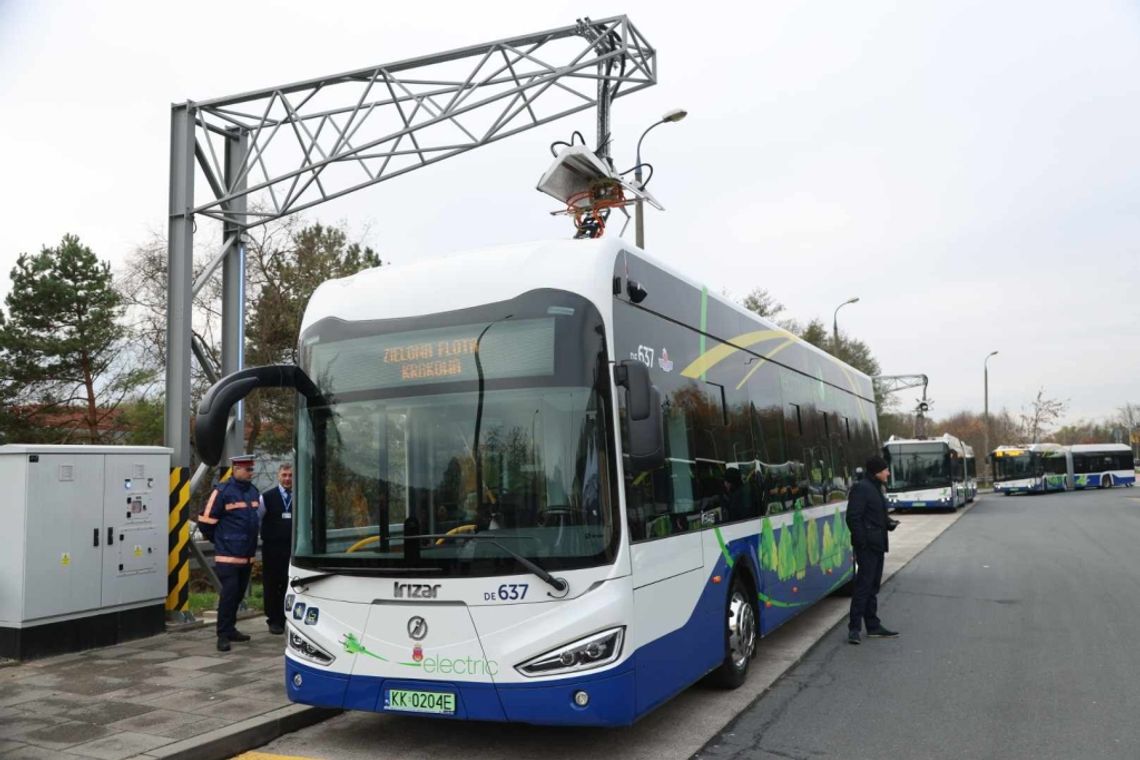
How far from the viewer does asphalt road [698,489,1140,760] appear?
5730mm

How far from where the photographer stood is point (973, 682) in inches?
290

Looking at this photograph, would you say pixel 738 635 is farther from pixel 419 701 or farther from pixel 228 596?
pixel 228 596

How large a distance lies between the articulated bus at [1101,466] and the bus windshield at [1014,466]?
226 inches

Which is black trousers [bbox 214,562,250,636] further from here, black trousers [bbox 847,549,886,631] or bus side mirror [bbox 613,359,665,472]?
black trousers [bbox 847,549,886,631]

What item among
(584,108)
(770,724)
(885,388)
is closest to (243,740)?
(770,724)

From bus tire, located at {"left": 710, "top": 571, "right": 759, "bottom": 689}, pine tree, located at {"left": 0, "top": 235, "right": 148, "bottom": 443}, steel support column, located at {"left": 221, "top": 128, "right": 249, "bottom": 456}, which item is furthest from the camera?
pine tree, located at {"left": 0, "top": 235, "right": 148, "bottom": 443}

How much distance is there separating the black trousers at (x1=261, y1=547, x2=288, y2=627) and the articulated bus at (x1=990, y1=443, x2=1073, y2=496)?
168ft

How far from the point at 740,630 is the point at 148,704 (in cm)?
424

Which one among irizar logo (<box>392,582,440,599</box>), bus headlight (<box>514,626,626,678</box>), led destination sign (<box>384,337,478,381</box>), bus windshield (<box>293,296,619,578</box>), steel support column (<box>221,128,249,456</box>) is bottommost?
bus headlight (<box>514,626,626,678</box>)

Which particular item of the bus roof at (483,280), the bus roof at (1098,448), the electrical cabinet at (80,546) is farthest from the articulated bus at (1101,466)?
the bus roof at (483,280)

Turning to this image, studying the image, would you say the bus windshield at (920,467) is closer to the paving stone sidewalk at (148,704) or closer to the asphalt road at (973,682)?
the asphalt road at (973,682)

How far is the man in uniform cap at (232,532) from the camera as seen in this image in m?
8.37

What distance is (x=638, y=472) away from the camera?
535cm

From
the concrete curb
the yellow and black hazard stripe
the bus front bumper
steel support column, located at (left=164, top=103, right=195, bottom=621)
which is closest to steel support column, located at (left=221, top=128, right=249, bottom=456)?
steel support column, located at (left=164, top=103, right=195, bottom=621)
